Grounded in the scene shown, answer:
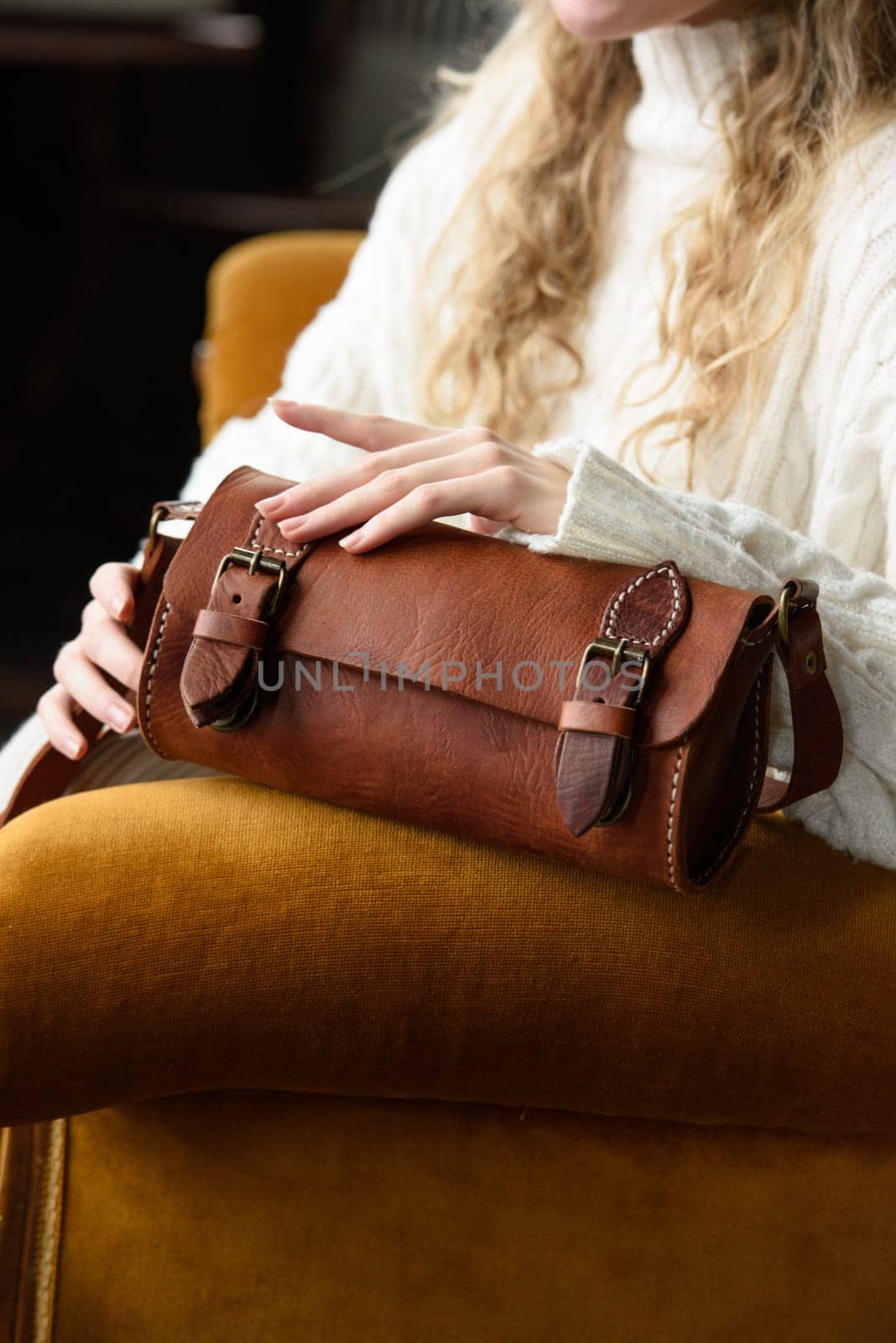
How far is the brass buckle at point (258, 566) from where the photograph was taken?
2.55 feet

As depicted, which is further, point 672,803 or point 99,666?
point 99,666

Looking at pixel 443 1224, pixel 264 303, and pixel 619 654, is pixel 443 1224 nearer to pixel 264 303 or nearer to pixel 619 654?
pixel 619 654

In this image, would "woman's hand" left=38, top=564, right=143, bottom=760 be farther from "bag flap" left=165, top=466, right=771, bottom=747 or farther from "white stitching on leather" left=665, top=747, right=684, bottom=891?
"white stitching on leather" left=665, top=747, right=684, bottom=891

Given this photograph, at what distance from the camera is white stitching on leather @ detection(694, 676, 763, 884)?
2.38ft

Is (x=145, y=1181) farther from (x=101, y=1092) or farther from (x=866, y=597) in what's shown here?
(x=866, y=597)

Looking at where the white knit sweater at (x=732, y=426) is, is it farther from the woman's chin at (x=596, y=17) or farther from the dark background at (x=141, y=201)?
the dark background at (x=141, y=201)

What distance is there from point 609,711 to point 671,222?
597 mm

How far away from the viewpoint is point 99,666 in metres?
0.96

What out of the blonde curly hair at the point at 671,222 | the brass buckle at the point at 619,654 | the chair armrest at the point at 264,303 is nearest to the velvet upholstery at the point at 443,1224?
the brass buckle at the point at 619,654

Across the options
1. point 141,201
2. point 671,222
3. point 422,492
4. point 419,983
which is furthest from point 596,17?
point 141,201

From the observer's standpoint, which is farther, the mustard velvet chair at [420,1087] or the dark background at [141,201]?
the dark background at [141,201]

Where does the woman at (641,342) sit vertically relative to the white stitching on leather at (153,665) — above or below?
above

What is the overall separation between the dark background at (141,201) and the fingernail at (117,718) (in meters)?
1.56

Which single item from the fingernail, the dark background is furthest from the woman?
the dark background
